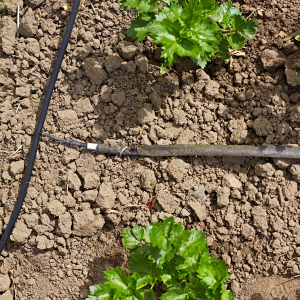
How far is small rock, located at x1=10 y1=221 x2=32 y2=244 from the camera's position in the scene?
2.66 metres

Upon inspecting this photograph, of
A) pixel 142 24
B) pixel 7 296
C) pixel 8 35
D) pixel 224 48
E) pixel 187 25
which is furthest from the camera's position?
pixel 8 35

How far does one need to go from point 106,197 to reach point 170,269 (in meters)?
0.85

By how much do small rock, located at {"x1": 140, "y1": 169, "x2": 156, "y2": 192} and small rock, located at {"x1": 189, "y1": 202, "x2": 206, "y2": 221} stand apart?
0.40 metres

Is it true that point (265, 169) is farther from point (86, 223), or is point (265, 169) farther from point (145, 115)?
point (86, 223)

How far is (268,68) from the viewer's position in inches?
101

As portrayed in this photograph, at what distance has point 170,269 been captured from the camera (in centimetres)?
230

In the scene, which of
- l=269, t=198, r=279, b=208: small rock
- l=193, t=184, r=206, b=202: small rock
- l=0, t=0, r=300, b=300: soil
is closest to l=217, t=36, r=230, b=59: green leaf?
l=0, t=0, r=300, b=300: soil

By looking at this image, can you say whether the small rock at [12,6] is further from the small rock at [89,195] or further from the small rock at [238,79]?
the small rock at [238,79]

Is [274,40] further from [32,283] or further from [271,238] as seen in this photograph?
[32,283]

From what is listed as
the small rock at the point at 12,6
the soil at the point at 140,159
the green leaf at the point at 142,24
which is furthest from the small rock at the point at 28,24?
the green leaf at the point at 142,24

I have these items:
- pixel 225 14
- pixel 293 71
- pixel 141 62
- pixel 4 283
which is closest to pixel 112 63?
pixel 141 62

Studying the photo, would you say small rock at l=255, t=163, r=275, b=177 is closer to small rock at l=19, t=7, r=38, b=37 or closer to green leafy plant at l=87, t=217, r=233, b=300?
green leafy plant at l=87, t=217, r=233, b=300

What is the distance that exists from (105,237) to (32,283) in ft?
2.81

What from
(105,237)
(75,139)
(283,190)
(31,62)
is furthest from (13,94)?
(283,190)
